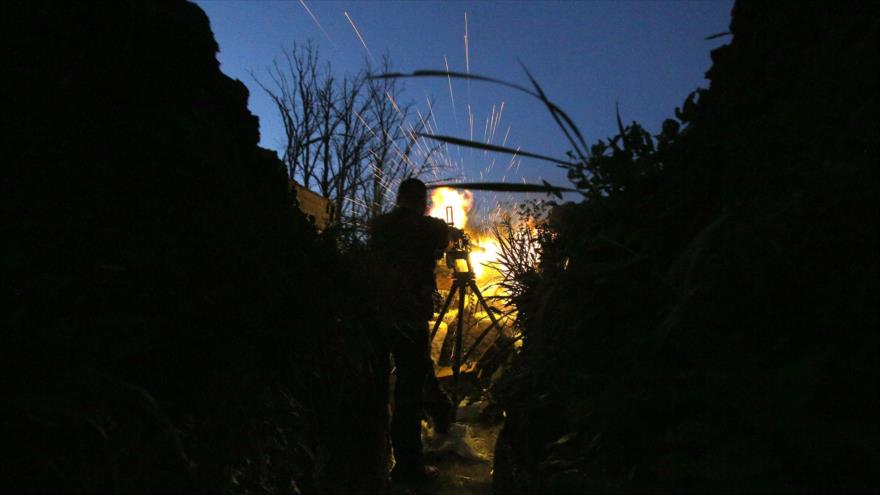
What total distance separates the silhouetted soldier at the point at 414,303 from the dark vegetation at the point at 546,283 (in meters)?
1.80

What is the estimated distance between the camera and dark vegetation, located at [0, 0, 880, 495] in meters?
0.74

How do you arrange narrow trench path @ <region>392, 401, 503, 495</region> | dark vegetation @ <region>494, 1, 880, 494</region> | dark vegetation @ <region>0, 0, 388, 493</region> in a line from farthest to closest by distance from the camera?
narrow trench path @ <region>392, 401, 503, 495</region>, dark vegetation @ <region>0, 0, 388, 493</region>, dark vegetation @ <region>494, 1, 880, 494</region>

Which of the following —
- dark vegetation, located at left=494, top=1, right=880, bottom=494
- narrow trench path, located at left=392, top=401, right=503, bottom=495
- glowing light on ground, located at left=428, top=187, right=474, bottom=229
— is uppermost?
glowing light on ground, located at left=428, top=187, right=474, bottom=229

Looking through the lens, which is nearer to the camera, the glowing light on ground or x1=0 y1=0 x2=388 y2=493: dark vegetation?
x1=0 y1=0 x2=388 y2=493: dark vegetation

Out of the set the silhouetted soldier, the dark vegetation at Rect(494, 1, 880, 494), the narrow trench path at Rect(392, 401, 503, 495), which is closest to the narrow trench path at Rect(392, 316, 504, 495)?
the narrow trench path at Rect(392, 401, 503, 495)

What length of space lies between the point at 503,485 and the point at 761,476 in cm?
174

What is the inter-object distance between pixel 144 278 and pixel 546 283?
1.18 m

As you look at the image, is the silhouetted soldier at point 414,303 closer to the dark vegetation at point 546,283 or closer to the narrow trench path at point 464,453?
the narrow trench path at point 464,453

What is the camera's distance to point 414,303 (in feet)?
10.4

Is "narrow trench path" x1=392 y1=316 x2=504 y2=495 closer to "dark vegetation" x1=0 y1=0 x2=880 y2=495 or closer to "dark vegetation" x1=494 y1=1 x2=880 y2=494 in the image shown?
"dark vegetation" x1=0 y1=0 x2=880 y2=495

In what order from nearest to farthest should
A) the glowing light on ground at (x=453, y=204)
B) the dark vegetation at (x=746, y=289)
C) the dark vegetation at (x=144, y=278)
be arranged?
1. the dark vegetation at (x=746, y=289)
2. the dark vegetation at (x=144, y=278)
3. the glowing light on ground at (x=453, y=204)

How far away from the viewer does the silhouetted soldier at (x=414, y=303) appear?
146 inches

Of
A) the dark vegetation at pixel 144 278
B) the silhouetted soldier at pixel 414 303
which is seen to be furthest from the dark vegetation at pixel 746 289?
the silhouetted soldier at pixel 414 303

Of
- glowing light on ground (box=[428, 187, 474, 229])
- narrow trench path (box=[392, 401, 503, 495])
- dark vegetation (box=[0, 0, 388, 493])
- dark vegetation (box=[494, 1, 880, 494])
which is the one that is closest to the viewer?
dark vegetation (box=[494, 1, 880, 494])
